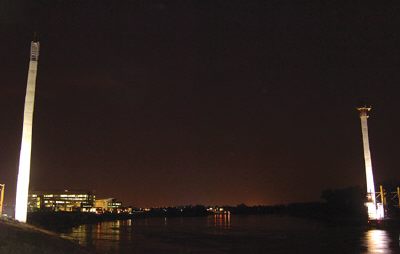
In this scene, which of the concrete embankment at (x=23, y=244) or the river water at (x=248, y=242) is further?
the river water at (x=248, y=242)

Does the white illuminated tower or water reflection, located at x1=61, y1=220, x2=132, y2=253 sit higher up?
the white illuminated tower

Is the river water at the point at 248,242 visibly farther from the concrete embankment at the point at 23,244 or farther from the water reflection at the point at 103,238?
the concrete embankment at the point at 23,244

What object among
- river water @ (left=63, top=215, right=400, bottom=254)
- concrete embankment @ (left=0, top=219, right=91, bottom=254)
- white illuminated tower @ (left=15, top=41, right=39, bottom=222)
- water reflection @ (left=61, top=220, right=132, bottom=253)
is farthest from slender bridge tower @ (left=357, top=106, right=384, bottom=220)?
concrete embankment @ (left=0, top=219, right=91, bottom=254)

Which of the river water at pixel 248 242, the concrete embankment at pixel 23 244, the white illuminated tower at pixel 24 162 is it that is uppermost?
the white illuminated tower at pixel 24 162

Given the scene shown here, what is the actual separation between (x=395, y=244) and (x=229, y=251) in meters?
18.5

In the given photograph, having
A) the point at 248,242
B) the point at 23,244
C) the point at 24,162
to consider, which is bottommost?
the point at 248,242

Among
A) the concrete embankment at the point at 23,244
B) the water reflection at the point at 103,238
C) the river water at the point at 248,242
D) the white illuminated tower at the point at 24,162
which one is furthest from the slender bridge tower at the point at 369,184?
the concrete embankment at the point at 23,244

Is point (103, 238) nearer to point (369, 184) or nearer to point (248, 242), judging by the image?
point (248, 242)

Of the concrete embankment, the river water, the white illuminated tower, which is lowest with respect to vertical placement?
the river water

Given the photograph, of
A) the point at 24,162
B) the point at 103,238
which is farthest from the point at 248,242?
the point at 24,162

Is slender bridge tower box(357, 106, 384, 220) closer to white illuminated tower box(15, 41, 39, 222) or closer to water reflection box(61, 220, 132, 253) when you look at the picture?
water reflection box(61, 220, 132, 253)

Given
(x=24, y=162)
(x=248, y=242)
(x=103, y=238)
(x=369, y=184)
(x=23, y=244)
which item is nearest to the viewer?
(x=23, y=244)

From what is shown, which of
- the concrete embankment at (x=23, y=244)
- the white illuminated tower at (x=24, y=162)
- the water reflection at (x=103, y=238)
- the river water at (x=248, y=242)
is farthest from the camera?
the water reflection at (x=103, y=238)

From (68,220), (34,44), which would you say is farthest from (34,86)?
(68,220)
